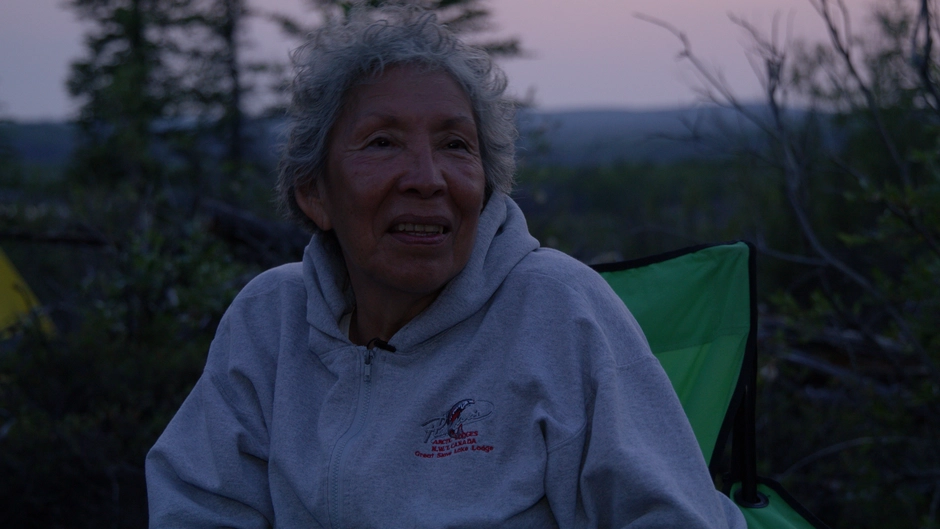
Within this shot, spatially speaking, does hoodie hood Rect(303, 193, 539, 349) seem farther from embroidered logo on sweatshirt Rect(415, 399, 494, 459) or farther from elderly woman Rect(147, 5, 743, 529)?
embroidered logo on sweatshirt Rect(415, 399, 494, 459)

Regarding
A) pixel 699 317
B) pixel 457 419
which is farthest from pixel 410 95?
pixel 699 317

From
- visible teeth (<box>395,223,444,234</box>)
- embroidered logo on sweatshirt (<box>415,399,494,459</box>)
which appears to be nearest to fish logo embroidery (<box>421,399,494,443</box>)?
embroidered logo on sweatshirt (<box>415,399,494,459</box>)

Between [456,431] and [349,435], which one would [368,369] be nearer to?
[349,435]

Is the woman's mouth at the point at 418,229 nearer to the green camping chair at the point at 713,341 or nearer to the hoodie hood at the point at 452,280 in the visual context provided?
the hoodie hood at the point at 452,280

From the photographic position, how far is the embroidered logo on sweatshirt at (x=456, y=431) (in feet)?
5.49

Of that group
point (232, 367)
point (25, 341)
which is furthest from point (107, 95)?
point (232, 367)

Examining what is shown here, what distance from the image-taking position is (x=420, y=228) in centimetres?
182

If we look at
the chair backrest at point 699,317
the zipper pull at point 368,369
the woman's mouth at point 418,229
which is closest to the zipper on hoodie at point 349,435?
the zipper pull at point 368,369

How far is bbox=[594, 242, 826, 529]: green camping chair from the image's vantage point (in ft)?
6.91

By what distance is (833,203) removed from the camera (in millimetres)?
8703

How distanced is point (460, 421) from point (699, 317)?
104 cm

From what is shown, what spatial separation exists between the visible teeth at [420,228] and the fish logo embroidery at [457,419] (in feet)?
1.27

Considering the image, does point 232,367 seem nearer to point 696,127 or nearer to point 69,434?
point 69,434

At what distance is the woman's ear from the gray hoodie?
0.44ft
